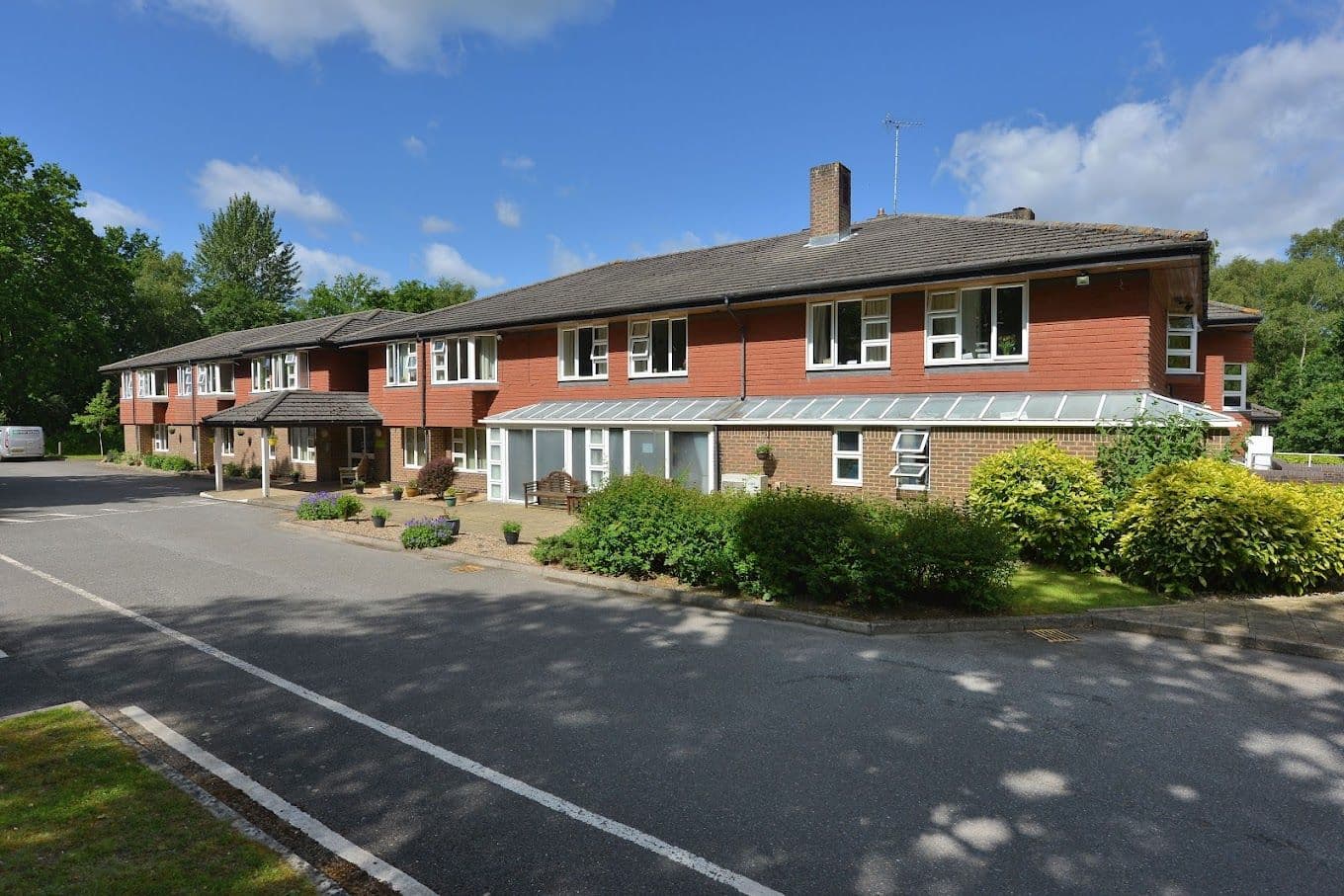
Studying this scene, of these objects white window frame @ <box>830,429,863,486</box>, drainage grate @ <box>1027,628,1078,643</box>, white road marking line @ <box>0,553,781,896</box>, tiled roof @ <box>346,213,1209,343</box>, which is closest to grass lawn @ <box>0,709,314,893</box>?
white road marking line @ <box>0,553,781,896</box>

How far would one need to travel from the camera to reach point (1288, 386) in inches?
1805

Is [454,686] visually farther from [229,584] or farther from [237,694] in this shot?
[229,584]

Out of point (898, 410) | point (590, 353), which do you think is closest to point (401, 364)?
point (590, 353)

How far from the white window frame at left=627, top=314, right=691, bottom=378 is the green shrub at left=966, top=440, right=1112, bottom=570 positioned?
10.3 m

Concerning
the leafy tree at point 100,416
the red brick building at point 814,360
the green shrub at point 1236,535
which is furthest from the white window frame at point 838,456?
the leafy tree at point 100,416

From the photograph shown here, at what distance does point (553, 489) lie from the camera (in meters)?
21.5

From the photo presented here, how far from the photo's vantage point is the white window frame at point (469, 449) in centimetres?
2553

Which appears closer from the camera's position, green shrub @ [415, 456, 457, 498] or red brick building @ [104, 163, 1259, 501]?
red brick building @ [104, 163, 1259, 501]

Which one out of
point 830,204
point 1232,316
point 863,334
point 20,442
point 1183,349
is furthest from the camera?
point 20,442

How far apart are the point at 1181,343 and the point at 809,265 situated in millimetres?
10468

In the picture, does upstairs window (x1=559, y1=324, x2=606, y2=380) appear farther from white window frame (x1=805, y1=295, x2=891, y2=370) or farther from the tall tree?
the tall tree

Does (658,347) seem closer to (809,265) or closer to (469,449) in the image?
(809,265)

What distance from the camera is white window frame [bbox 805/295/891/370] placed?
17.1 metres

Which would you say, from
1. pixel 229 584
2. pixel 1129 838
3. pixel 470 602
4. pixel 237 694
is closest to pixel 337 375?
pixel 229 584
